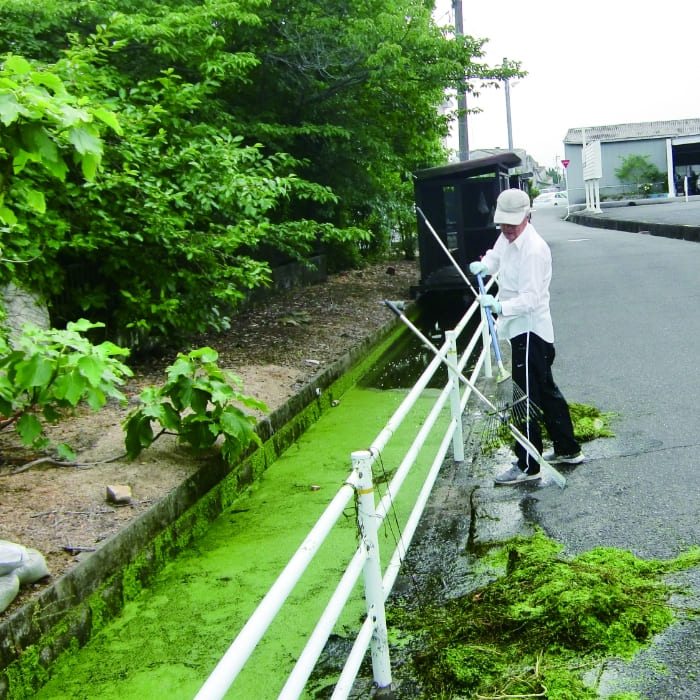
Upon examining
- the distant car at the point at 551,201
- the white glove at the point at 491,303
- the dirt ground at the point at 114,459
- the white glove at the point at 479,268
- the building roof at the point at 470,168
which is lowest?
the dirt ground at the point at 114,459

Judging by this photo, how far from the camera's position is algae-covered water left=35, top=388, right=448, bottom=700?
368 cm

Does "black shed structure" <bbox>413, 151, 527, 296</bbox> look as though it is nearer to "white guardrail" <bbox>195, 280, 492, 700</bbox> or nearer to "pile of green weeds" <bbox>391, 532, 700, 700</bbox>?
"white guardrail" <bbox>195, 280, 492, 700</bbox>

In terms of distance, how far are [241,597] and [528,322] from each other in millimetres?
2421

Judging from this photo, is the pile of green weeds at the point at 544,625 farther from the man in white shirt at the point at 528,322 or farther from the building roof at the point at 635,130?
the building roof at the point at 635,130

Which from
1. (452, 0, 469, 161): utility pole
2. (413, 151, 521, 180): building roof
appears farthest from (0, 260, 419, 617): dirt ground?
(452, 0, 469, 161): utility pole

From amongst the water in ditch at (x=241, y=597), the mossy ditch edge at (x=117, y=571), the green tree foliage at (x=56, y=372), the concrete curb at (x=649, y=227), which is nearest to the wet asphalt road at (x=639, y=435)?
the water in ditch at (x=241, y=597)

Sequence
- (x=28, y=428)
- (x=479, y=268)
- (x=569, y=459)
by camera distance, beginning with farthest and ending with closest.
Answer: (x=479, y=268) → (x=569, y=459) → (x=28, y=428)

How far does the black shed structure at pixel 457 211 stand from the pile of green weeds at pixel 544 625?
35.3 ft

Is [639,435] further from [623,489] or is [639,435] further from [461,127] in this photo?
[461,127]

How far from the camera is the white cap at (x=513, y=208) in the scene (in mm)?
5191

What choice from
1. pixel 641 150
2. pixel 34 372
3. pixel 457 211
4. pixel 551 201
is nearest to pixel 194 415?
pixel 34 372

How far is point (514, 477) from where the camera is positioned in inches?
217

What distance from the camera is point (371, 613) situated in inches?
121

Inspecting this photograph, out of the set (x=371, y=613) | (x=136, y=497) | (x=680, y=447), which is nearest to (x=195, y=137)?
(x=136, y=497)
